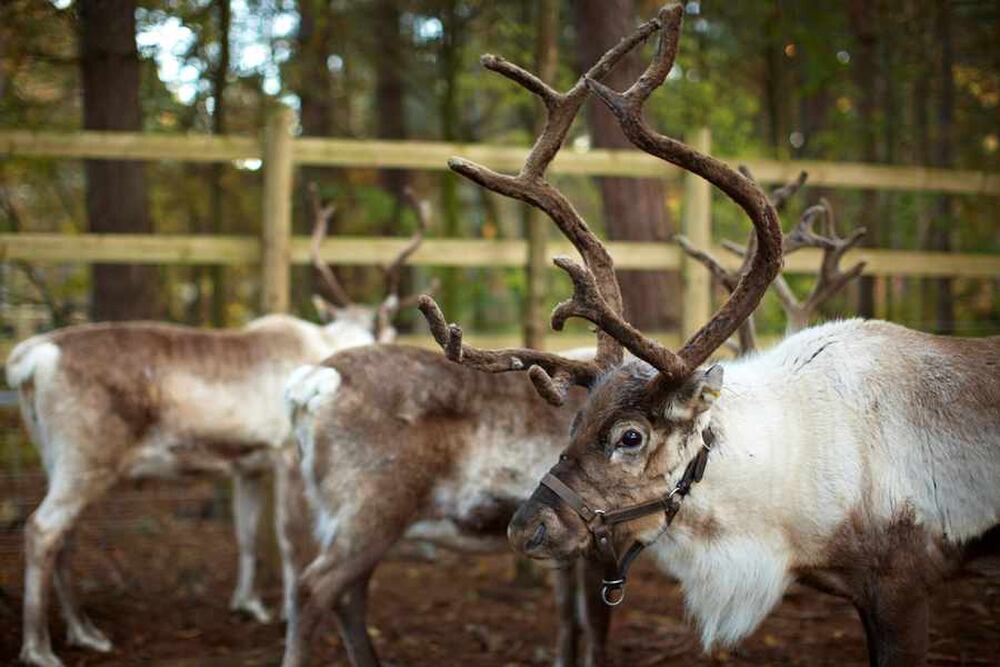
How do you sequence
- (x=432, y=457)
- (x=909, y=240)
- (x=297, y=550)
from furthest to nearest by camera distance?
1. (x=909, y=240)
2. (x=297, y=550)
3. (x=432, y=457)

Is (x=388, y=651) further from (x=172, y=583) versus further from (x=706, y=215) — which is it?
(x=706, y=215)

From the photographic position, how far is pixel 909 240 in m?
8.61

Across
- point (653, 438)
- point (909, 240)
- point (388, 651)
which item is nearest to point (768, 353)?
point (653, 438)

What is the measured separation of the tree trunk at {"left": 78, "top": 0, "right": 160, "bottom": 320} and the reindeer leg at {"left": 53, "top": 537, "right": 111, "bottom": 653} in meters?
2.12

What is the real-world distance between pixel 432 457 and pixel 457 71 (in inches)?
239

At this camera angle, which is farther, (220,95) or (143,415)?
(220,95)

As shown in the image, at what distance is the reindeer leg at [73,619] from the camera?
443 cm

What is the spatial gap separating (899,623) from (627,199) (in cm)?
375

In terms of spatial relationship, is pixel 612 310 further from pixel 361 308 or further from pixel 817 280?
pixel 361 308

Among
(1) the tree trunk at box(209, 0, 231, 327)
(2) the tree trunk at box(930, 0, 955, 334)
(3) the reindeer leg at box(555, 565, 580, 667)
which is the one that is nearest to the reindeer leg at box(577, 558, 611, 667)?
(3) the reindeer leg at box(555, 565, 580, 667)

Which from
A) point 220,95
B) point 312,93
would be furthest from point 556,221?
point 312,93

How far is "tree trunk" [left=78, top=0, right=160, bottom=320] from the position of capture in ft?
19.8

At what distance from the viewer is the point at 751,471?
112 inches

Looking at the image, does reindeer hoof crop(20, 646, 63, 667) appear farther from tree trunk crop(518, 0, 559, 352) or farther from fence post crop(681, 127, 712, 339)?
fence post crop(681, 127, 712, 339)
